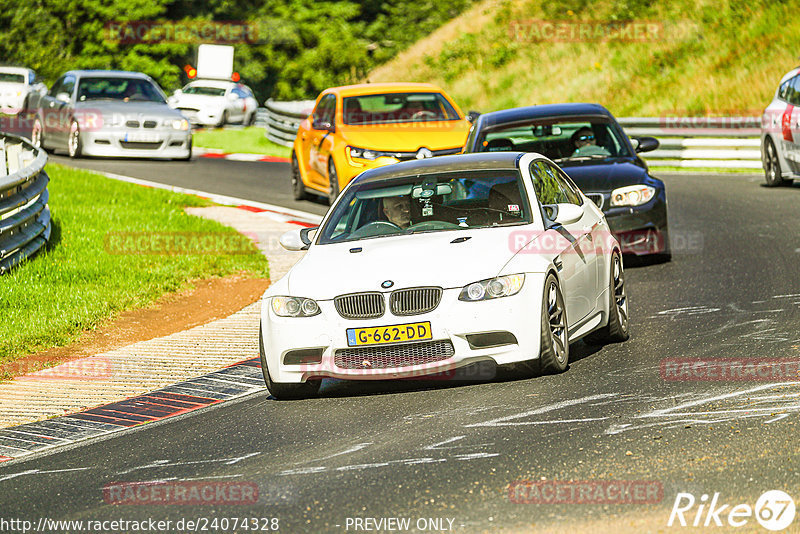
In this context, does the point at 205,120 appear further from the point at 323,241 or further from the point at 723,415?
the point at 723,415

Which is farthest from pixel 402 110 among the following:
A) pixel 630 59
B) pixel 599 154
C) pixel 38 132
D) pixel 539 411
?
pixel 630 59

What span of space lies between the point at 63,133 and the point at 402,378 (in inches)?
768

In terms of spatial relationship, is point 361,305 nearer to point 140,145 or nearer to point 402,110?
point 402,110

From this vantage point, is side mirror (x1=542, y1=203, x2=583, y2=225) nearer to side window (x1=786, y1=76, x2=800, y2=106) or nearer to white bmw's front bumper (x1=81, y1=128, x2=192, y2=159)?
side window (x1=786, y1=76, x2=800, y2=106)

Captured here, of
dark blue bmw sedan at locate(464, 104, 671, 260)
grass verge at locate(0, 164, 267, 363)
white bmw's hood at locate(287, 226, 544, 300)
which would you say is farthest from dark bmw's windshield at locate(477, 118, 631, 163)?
white bmw's hood at locate(287, 226, 544, 300)

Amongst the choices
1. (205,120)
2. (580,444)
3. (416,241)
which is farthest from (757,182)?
(205,120)

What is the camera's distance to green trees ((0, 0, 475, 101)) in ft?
199

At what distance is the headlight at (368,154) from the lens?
57.1 ft

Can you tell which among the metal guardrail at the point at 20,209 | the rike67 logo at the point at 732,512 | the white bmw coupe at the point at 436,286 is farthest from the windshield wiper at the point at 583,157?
the rike67 logo at the point at 732,512

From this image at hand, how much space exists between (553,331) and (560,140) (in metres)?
6.05

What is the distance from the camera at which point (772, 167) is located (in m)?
20.2

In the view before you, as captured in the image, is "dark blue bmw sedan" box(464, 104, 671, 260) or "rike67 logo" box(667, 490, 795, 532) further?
"dark blue bmw sedan" box(464, 104, 671, 260)

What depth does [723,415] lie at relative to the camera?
277 inches

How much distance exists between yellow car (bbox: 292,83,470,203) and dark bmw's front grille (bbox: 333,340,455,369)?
30.7 feet
